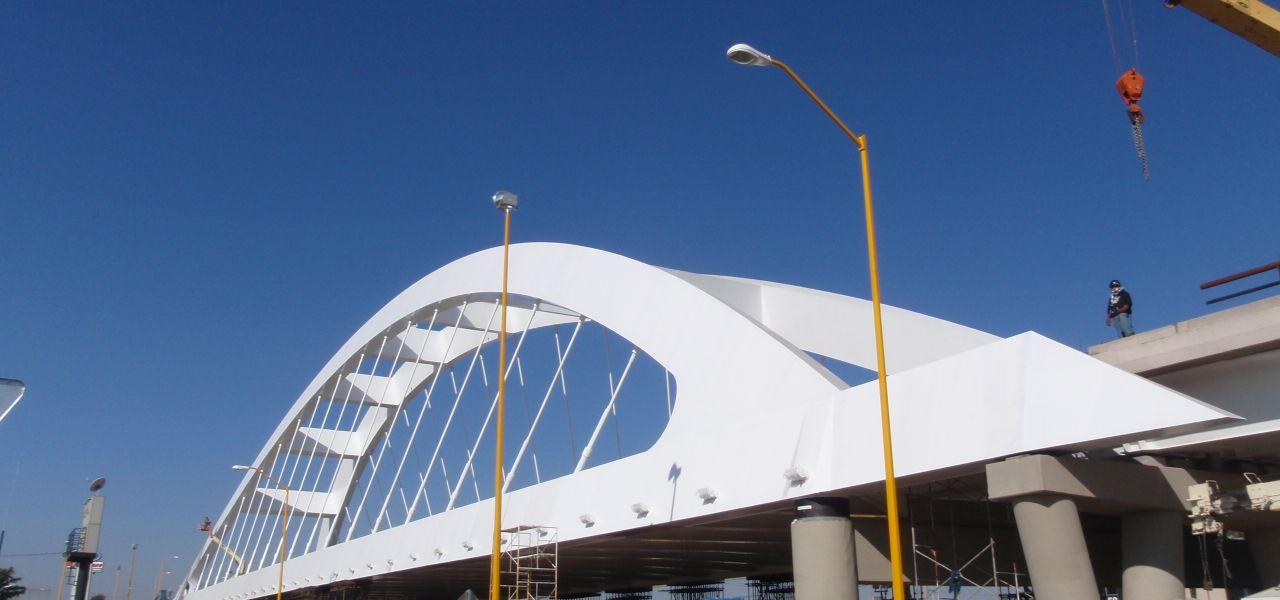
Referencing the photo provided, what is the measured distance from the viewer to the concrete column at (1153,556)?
17.4m

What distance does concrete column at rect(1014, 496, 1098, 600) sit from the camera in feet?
51.1

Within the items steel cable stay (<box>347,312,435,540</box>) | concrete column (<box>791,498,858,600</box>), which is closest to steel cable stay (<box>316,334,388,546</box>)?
steel cable stay (<box>347,312,435,540</box>)

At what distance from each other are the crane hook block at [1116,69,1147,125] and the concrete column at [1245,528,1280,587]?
950cm

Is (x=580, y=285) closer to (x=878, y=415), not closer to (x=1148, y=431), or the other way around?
(x=878, y=415)

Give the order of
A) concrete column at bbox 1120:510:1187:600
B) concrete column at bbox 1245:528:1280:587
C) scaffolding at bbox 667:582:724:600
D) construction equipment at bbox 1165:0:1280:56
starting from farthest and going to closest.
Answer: scaffolding at bbox 667:582:724:600, construction equipment at bbox 1165:0:1280:56, concrete column at bbox 1245:528:1280:587, concrete column at bbox 1120:510:1187:600

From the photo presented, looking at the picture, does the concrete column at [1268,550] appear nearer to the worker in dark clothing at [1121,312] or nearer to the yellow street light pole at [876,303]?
the worker in dark clothing at [1121,312]

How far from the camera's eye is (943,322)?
27.1 m

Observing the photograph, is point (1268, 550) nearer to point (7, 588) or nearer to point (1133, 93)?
point (1133, 93)

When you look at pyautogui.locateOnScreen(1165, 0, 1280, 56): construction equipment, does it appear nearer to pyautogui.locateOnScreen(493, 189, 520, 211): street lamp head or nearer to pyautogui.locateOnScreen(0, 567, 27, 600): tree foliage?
pyautogui.locateOnScreen(493, 189, 520, 211): street lamp head

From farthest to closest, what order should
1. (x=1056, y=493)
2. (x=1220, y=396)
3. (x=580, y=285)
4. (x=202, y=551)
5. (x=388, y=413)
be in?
1. (x=202, y=551)
2. (x=388, y=413)
3. (x=580, y=285)
4. (x=1220, y=396)
5. (x=1056, y=493)

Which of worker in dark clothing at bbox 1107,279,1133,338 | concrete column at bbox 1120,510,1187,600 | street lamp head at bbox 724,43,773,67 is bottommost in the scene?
concrete column at bbox 1120,510,1187,600

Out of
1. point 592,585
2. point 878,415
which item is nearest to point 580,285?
point 878,415

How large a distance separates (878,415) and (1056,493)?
3.26 meters

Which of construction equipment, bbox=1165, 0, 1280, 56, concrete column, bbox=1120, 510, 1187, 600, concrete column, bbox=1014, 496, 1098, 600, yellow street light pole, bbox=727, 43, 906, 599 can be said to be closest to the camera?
yellow street light pole, bbox=727, 43, 906, 599
